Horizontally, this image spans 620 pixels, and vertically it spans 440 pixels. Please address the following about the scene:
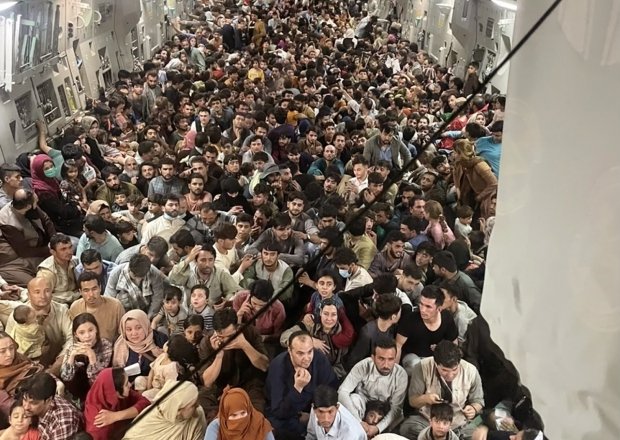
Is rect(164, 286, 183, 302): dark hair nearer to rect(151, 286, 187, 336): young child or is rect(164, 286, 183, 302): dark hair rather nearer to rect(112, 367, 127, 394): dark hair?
rect(151, 286, 187, 336): young child

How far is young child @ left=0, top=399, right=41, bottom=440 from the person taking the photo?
7.02 feet

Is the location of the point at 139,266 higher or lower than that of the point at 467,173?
lower

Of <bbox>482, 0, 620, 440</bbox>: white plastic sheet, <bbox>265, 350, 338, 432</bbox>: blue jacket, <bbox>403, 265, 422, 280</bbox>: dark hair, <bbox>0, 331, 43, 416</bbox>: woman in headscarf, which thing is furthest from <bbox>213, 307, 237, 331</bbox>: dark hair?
Answer: <bbox>482, 0, 620, 440</bbox>: white plastic sheet

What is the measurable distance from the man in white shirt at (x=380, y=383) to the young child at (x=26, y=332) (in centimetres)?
145

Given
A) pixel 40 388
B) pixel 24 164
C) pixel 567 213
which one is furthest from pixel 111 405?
pixel 24 164

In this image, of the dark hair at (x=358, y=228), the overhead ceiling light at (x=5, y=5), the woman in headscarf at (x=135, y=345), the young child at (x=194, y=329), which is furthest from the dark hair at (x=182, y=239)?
the overhead ceiling light at (x=5, y=5)

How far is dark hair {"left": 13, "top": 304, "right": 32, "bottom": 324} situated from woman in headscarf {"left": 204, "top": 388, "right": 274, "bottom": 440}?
1118mm

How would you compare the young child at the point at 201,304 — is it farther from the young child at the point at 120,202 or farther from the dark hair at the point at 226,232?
the young child at the point at 120,202

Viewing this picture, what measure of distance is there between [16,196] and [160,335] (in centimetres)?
150

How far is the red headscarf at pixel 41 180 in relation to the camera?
4.34m

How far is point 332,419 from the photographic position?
2.21 metres

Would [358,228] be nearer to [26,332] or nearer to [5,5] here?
[26,332]

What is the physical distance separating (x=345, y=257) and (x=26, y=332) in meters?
1.56

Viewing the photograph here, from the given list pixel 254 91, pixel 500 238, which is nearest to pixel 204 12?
pixel 254 91
